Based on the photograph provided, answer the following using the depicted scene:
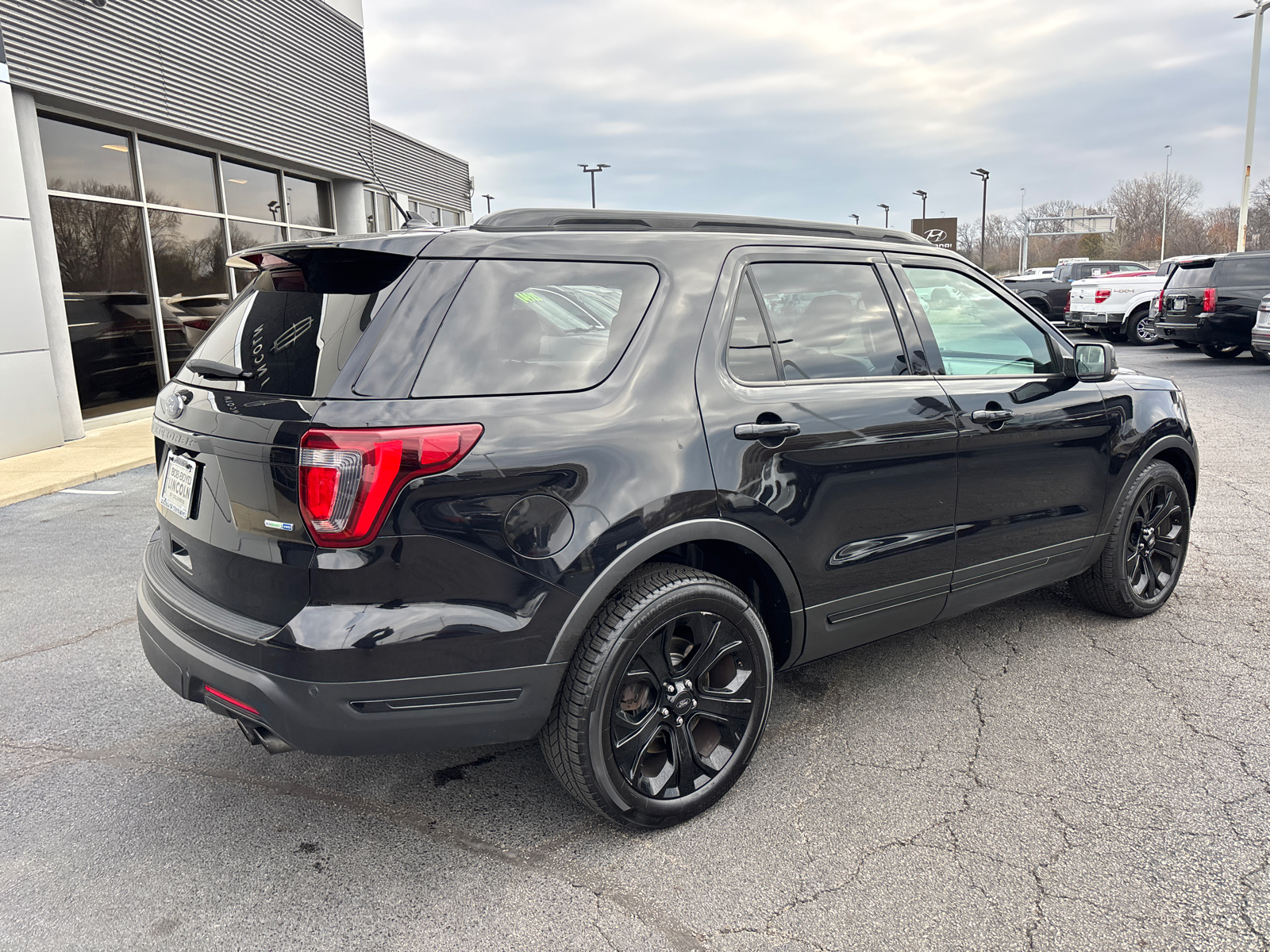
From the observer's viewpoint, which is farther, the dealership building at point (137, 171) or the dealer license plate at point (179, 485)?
the dealership building at point (137, 171)

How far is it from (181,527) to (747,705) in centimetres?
182

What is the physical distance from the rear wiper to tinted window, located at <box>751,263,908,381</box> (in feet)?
5.35

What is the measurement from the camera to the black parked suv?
229cm

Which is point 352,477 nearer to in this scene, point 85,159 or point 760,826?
point 760,826

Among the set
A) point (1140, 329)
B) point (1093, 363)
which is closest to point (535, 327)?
point (1093, 363)

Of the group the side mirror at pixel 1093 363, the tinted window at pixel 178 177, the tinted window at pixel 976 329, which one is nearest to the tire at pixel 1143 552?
the side mirror at pixel 1093 363

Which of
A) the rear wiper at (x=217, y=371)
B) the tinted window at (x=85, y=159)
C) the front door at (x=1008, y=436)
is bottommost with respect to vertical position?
the front door at (x=1008, y=436)

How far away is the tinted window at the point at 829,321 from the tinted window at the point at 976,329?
271 millimetres

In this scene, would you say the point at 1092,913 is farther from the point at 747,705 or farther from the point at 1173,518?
the point at 1173,518

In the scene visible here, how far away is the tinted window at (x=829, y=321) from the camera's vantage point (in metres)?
3.05

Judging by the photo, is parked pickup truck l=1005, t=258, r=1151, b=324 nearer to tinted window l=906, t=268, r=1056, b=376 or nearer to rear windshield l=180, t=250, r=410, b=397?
tinted window l=906, t=268, r=1056, b=376

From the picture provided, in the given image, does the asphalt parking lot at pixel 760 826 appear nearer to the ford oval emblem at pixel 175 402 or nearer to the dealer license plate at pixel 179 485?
the dealer license plate at pixel 179 485

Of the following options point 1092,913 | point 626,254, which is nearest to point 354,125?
point 626,254

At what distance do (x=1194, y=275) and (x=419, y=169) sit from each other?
18.9m
